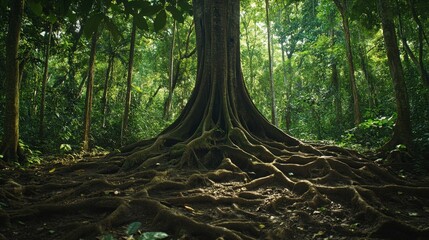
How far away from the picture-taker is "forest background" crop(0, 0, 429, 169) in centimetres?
718

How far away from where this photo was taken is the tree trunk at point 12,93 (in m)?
6.37

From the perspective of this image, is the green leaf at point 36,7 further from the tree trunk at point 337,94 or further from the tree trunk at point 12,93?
the tree trunk at point 337,94

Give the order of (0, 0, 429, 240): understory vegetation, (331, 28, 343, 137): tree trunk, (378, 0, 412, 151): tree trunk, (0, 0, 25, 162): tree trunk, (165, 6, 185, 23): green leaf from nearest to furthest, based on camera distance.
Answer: (165, 6, 185, 23): green leaf
(0, 0, 429, 240): understory vegetation
(378, 0, 412, 151): tree trunk
(0, 0, 25, 162): tree trunk
(331, 28, 343, 137): tree trunk

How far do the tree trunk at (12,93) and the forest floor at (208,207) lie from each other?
1204 millimetres

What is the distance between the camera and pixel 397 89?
20.7 ft

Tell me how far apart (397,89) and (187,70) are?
16383mm

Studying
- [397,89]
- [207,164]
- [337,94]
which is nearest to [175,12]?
[207,164]

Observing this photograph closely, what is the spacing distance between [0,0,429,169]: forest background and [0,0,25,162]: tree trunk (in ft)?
1.84

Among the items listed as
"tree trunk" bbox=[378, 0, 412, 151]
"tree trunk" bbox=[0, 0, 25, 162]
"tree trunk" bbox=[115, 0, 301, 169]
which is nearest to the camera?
"tree trunk" bbox=[115, 0, 301, 169]

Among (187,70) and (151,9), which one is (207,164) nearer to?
(151,9)

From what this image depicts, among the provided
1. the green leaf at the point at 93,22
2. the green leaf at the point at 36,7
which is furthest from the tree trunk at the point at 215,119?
the green leaf at the point at 93,22

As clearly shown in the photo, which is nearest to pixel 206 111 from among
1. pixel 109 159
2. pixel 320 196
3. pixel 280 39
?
pixel 109 159

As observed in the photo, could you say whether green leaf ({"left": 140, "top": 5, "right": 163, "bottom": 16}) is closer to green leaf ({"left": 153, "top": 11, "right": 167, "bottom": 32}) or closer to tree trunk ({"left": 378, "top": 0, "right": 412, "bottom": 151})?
green leaf ({"left": 153, "top": 11, "right": 167, "bottom": 32})

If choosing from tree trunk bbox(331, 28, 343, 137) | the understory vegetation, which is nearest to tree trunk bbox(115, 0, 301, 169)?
the understory vegetation
